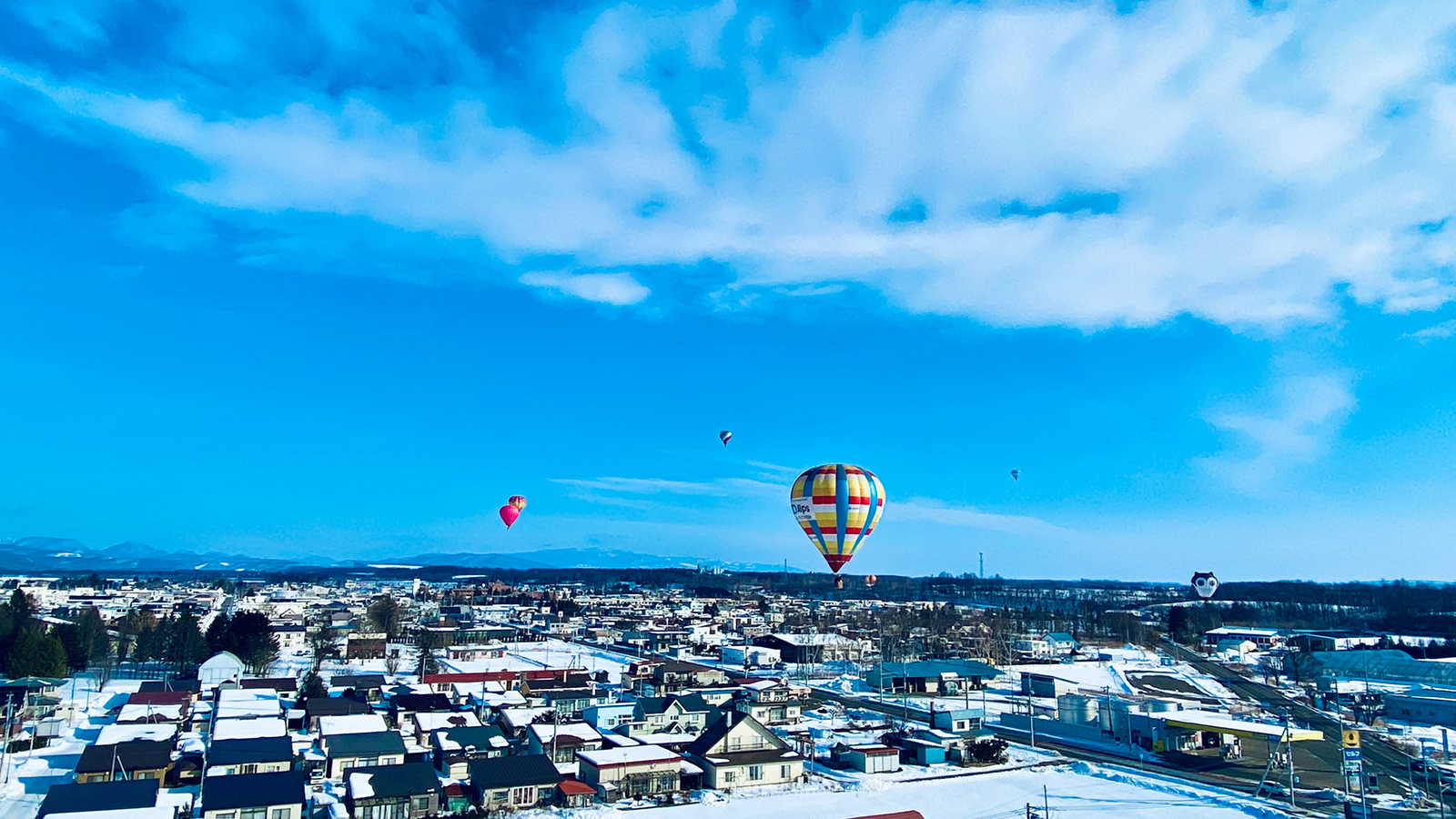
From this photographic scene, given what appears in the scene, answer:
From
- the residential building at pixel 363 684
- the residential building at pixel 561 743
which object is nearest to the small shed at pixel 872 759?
the residential building at pixel 561 743

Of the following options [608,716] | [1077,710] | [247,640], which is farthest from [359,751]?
[1077,710]

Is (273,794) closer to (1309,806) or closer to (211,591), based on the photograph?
(1309,806)

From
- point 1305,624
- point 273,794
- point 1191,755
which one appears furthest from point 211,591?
point 1305,624

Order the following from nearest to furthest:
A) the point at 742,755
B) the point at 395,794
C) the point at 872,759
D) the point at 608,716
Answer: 1. the point at 395,794
2. the point at 742,755
3. the point at 872,759
4. the point at 608,716

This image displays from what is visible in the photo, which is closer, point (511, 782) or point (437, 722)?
point (511, 782)

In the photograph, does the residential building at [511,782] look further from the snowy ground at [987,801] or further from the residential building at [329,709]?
the residential building at [329,709]

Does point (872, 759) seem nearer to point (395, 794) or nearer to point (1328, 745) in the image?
point (395, 794)

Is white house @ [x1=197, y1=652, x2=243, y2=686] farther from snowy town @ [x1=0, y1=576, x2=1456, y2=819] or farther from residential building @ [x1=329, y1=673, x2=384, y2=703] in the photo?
residential building @ [x1=329, y1=673, x2=384, y2=703]
